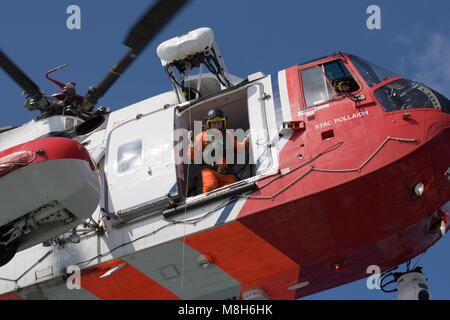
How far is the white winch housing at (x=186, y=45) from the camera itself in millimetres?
11547

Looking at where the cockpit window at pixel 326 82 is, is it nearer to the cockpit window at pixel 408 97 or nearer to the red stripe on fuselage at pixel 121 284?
the cockpit window at pixel 408 97

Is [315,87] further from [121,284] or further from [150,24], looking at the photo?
[121,284]

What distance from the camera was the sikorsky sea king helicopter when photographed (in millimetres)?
8953

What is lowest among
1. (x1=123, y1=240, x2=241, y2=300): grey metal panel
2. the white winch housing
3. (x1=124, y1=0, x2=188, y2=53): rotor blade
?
(x1=123, y1=240, x2=241, y2=300): grey metal panel

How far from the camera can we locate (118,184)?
10648 mm

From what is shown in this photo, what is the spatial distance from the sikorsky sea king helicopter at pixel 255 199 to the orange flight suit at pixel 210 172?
235 mm

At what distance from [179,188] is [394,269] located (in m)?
3.47

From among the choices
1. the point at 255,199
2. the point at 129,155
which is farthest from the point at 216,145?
the point at 255,199

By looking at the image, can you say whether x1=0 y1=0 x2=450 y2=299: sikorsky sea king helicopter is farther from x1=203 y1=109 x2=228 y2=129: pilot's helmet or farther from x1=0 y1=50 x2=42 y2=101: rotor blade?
x1=0 y1=50 x2=42 y2=101: rotor blade

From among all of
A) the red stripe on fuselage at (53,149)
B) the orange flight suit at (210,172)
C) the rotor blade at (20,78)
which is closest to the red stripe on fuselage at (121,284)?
the orange flight suit at (210,172)

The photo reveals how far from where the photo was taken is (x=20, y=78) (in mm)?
12523

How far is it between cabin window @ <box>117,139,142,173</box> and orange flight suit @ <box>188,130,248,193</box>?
0.85m

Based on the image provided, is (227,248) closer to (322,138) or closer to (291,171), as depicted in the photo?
(291,171)

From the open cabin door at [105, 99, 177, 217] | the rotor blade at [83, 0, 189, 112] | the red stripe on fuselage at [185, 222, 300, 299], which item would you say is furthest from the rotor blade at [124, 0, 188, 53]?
the red stripe on fuselage at [185, 222, 300, 299]
